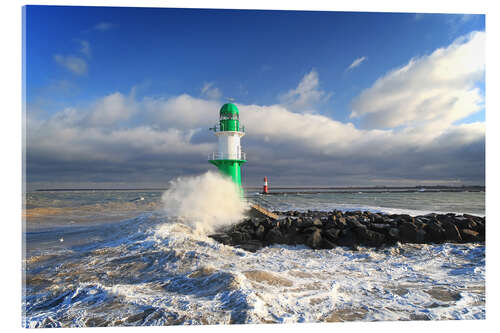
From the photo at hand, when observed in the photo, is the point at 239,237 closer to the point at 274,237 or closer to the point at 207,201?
the point at 274,237

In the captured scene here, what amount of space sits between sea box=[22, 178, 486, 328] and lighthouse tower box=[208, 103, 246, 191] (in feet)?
11.6

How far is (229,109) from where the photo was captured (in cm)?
878

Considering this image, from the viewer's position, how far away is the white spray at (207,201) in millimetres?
7191

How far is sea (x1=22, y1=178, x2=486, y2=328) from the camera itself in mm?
2344

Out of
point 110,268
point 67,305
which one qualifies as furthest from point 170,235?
point 67,305

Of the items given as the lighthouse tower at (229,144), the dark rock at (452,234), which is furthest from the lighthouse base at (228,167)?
the dark rock at (452,234)

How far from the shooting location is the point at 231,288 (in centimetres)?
282

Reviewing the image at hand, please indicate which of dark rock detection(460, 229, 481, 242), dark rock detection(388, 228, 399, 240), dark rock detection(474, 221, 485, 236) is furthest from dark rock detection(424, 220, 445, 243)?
dark rock detection(474, 221, 485, 236)

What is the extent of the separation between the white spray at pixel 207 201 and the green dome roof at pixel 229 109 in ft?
6.91

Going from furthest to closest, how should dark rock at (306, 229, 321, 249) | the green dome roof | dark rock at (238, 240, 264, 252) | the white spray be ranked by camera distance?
the green dome roof, the white spray, dark rock at (306, 229, 321, 249), dark rock at (238, 240, 264, 252)

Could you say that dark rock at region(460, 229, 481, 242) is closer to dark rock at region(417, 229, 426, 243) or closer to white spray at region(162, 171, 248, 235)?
dark rock at region(417, 229, 426, 243)

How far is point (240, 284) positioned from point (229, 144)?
6079 mm

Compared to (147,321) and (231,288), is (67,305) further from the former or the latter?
(231,288)
